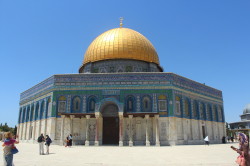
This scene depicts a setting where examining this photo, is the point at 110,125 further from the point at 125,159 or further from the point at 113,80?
the point at 125,159

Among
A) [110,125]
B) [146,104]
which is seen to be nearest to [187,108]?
[146,104]

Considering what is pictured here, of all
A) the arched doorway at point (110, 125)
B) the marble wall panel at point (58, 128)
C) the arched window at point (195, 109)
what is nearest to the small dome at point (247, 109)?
the arched window at point (195, 109)

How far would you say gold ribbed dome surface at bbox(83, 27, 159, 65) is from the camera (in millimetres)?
26013

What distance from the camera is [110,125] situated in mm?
22188

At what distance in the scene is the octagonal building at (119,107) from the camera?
2116cm

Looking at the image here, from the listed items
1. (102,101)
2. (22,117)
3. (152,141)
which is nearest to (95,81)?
(102,101)

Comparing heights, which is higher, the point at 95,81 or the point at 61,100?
the point at 95,81

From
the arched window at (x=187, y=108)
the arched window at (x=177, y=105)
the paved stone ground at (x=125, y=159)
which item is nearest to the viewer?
the paved stone ground at (x=125, y=159)

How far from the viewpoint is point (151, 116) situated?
68.6ft

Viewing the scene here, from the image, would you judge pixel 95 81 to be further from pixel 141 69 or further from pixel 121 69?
pixel 141 69

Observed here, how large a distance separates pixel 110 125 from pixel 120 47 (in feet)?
30.4

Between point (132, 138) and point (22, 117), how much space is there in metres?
16.2

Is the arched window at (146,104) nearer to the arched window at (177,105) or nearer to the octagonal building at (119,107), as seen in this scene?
the octagonal building at (119,107)

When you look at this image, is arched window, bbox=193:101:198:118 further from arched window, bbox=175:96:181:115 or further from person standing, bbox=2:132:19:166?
person standing, bbox=2:132:19:166
